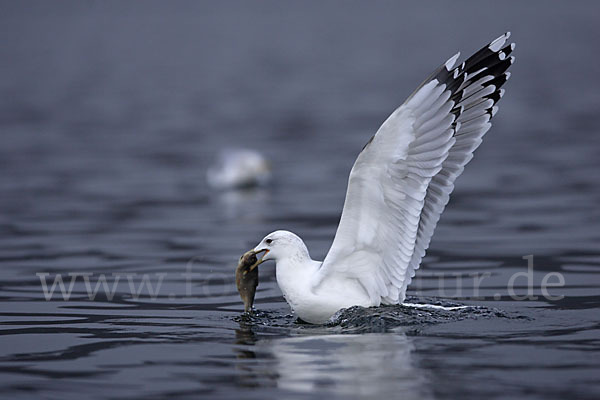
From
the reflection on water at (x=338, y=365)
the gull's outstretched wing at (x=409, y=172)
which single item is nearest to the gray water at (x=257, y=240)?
the reflection on water at (x=338, y=365)

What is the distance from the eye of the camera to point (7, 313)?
1020 cm

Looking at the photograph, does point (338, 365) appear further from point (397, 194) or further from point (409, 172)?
point (409, 172)

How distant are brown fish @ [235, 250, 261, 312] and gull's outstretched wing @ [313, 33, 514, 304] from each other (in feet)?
2.54

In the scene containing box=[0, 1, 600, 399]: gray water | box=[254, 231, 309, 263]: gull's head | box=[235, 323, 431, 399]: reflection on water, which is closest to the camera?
box=[235, 323, 431, 399]: reflection on water

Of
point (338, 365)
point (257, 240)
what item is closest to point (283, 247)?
point (338, 365)

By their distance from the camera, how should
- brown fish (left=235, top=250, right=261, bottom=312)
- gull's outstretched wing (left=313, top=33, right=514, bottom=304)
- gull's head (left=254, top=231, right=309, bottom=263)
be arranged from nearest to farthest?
gull's outstretched wing (left=313, top=33, right=514, bottom=304), gull's head (left=254, top=231, right=309, bottom=263), brown fish (left=235, top=250, right=261, bottom=312)

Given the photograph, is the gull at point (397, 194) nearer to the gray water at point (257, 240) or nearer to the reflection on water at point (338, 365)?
the gray water at point (257, 240)

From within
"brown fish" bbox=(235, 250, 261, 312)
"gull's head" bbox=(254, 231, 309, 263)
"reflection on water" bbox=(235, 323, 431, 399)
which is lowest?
"reflection on water" bbox=(235, 323, 431, 399)

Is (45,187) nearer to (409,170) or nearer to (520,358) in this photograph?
(409,170)

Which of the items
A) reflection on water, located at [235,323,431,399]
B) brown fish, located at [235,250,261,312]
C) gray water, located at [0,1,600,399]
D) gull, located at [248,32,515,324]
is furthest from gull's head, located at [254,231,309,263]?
reflection on water, located at [235,323,431,399]

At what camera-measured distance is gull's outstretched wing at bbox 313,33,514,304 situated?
8898 mm

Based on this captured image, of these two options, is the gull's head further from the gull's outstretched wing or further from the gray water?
the gray water

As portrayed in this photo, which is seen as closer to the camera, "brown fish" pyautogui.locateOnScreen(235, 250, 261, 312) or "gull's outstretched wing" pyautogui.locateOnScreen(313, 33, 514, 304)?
"gull's outstretched wing" pyautogui.locateOnScreen(313, 33, 514, 304)

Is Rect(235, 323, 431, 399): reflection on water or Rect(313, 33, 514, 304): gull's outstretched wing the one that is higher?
Rect(313, 33, 514, 304): gull's outstretched wing
